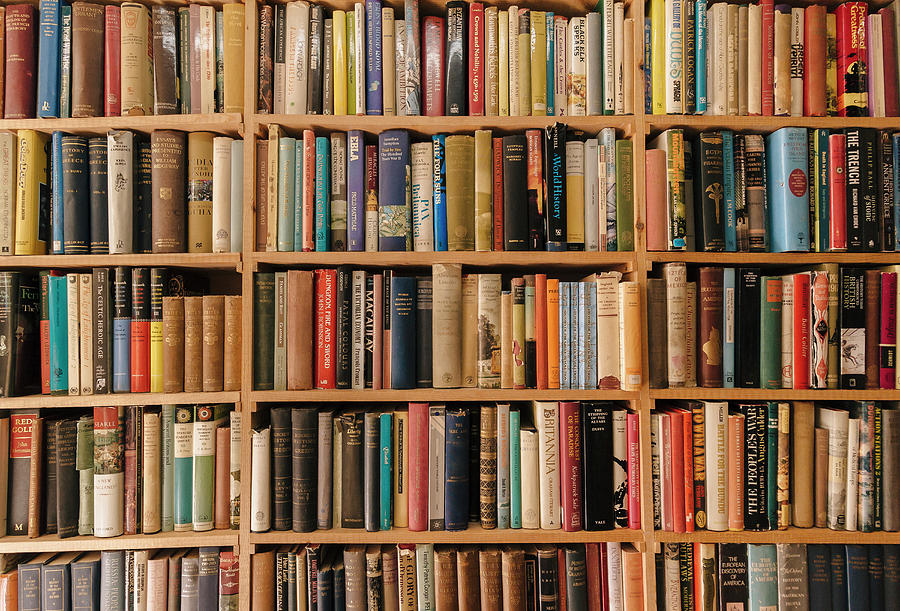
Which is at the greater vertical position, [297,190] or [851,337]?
[297,190]

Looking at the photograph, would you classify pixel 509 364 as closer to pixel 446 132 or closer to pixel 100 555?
pixel 446 132

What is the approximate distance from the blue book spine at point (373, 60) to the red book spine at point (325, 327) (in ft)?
1.39

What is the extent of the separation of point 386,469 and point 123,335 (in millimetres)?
704

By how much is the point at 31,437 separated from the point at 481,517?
1088mm

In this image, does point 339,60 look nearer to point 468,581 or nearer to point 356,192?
point 356,192

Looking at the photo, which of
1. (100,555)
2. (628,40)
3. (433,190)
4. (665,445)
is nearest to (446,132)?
(433,190)

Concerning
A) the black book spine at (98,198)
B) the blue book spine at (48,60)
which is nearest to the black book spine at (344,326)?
the black book spine at (98,198)

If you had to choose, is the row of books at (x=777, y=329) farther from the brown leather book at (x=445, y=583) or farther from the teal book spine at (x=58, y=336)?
A: the teal book spine at (x=58, y=336)

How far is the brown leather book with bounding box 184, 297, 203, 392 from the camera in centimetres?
121

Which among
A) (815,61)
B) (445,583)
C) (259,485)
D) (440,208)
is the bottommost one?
(445,583)

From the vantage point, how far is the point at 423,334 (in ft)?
4.07

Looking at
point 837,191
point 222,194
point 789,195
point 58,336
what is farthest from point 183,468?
point 837,191

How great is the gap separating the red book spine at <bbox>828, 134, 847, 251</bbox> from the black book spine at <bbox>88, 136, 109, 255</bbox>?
5.66ft

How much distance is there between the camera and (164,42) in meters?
1.24
